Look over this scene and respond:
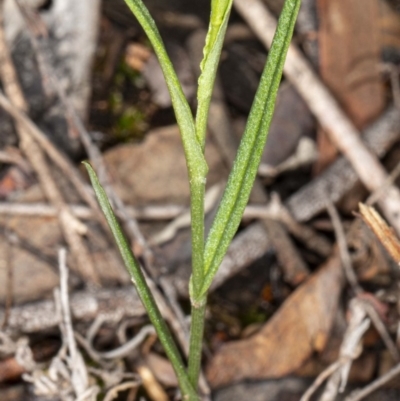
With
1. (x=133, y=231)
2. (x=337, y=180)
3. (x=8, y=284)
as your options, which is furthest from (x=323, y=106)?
(x=8, y=284)

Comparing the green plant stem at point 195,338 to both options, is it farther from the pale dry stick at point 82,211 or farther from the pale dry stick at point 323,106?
the pale dry stick at point 323,106

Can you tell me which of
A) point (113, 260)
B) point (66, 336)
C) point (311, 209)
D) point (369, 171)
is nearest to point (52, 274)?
point (113, 260)

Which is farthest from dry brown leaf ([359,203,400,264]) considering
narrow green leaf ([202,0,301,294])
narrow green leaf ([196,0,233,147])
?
narrow green leaf ([196,0,233,147])

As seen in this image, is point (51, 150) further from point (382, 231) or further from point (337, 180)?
point (382, 231)

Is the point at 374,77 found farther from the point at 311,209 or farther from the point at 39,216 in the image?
the point at 39,216

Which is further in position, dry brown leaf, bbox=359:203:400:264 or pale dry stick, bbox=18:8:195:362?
pale dry stick, bbox=18:8:195:362

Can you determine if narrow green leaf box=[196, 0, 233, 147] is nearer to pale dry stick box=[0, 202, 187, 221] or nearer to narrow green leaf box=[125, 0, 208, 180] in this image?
narrow green leaf box=[125, 0, 208, 180]
